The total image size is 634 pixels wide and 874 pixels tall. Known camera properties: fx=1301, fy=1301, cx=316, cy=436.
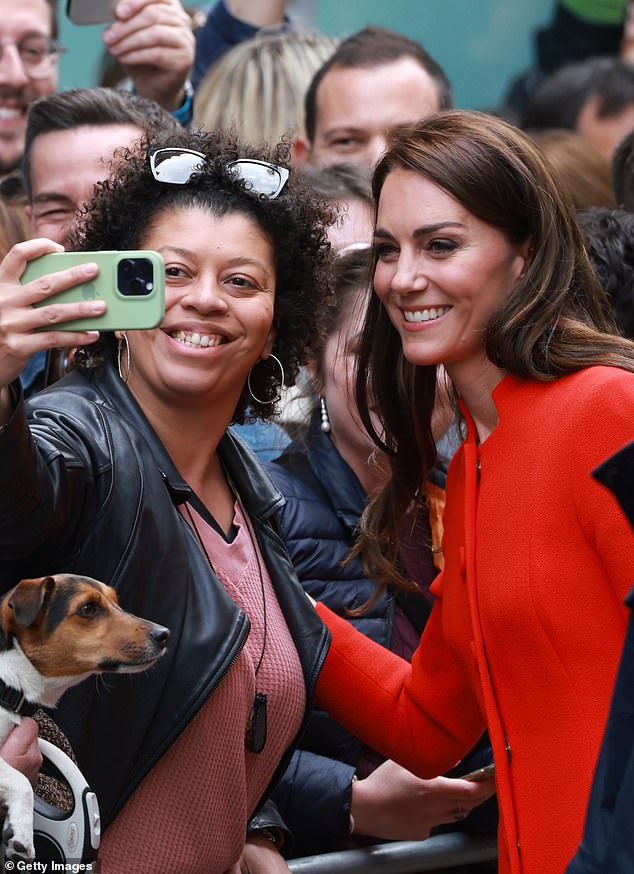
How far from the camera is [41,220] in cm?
418

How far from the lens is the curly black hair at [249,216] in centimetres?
299

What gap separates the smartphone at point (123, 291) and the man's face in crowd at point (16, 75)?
3.22 m

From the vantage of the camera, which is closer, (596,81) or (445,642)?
(445,642)

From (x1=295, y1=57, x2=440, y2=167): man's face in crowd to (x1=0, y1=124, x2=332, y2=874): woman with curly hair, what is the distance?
2.09m

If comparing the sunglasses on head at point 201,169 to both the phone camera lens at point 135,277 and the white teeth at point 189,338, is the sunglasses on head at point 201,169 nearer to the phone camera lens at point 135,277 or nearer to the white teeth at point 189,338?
the white teeth at point 189,338

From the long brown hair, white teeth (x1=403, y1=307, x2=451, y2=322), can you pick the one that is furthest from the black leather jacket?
the long brown hair

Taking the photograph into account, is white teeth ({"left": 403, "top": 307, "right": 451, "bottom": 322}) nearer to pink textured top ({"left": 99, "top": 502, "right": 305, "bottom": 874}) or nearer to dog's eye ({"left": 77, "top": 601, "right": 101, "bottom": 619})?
pink textured top ({"left": 99, "top": 502, "right": 305, "bottom": 874})

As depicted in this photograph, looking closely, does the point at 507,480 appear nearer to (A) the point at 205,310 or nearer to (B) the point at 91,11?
(A) the point at 205,310

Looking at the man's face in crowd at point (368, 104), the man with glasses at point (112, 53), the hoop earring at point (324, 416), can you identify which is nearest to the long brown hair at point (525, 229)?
the hoop earring at point (324, 416)

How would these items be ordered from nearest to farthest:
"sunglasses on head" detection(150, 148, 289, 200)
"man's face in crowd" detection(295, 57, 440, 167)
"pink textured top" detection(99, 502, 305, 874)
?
"pink textured top" detection(99, 502, 305, 874), "sunglasses on head" detection(150, 148, 289, 200), "man's face in crowd" detection(295, 57, 440, 167)

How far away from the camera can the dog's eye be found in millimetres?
2151

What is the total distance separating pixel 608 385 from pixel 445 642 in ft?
2.81

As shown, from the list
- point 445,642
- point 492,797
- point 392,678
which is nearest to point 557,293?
point 445,642

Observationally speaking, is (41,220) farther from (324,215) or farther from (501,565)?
(501,565)
